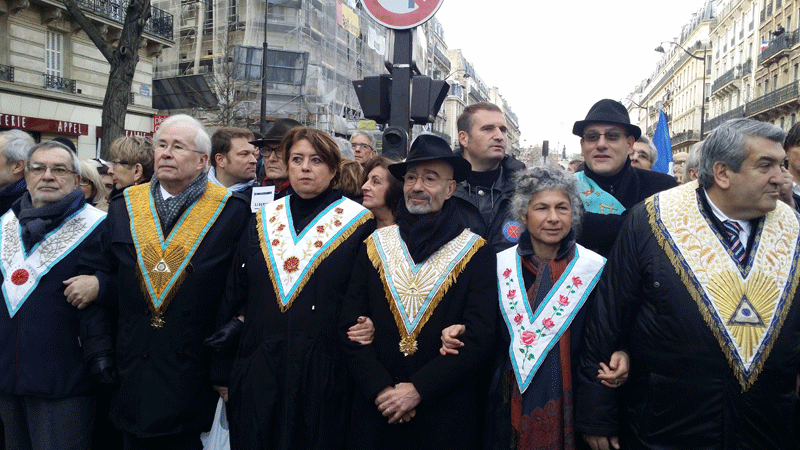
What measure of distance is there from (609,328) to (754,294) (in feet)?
2.03

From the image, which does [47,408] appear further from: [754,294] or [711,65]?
[711,65]

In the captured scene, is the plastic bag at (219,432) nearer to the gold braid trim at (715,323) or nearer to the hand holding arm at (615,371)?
the hand holding arm at (615,371)

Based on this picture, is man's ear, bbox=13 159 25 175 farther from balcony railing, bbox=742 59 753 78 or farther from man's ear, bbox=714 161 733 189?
balcony railing, bbox=742 59 753 78

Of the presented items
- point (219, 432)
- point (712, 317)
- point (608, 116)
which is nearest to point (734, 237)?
point (712, 317)

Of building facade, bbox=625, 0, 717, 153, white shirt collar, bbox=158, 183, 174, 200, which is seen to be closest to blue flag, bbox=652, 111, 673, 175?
white shirt collar, bbox=158, 183, 174, 200

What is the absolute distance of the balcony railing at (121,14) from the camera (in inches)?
796

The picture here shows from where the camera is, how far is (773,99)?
127 ft

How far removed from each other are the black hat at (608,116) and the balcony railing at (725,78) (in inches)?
2145

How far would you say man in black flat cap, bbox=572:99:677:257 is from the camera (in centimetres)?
347

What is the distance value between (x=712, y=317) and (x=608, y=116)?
155 cm

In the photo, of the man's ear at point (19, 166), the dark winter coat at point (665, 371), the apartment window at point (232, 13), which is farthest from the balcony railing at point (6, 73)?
the dark winter coat at point (665, 371)

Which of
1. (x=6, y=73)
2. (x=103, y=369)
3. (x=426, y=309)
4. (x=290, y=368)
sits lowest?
(x=103, y=369)

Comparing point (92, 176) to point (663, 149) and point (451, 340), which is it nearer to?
point (451, 340)

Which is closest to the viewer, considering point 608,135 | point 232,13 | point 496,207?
point 608,135
